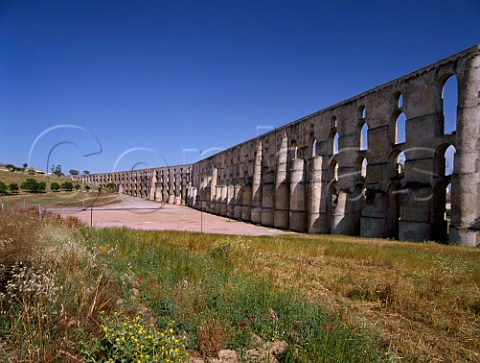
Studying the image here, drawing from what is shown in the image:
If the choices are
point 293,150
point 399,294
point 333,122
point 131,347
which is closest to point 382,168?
point 333,122

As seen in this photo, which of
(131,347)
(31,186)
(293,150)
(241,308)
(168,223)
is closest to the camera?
(131,347)

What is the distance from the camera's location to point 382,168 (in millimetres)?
19422

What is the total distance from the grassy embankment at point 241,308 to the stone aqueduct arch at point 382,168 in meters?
9.67

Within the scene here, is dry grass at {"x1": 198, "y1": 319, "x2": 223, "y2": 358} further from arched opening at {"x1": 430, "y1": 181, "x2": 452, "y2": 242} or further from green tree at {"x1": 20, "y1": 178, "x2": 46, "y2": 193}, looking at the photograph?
green tree at {"x1": 20, "y1": 178, "x2": 46, "y2": 193}

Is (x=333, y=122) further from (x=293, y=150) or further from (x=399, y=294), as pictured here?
(x=399, y=294)

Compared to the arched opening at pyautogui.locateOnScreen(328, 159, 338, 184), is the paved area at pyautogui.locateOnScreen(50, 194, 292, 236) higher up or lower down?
lower down

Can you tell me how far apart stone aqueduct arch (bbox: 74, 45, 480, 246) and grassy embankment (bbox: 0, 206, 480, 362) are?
9.67 meters

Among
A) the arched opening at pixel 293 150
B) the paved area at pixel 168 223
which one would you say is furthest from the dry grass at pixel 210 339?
the arched opening at pixel 293 150

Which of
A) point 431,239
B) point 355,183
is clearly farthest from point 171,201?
point 431,239

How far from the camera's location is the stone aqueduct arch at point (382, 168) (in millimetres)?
14812

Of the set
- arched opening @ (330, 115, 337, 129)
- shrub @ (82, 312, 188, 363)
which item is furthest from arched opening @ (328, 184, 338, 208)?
shrub @ (82, 312, 188, 363)

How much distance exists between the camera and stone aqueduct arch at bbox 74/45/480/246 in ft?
48.6

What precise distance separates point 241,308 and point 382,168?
17.8m

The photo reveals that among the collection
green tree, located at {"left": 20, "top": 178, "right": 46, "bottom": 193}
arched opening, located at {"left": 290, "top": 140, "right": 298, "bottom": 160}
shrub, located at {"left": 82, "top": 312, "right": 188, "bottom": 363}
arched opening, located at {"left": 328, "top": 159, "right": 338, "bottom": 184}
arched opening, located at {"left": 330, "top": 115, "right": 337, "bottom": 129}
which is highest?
arched opening, located at {"left": 330, "top": 115, "right": 337, "bottom": 129}
